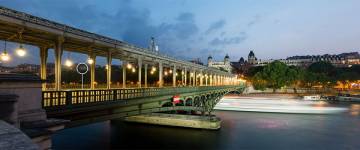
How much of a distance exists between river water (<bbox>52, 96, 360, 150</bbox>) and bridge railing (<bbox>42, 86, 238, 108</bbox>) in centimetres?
1192

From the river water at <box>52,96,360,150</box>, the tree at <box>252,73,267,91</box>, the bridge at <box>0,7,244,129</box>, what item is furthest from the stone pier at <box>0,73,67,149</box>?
the tree at <box>252,73,267,91</box>

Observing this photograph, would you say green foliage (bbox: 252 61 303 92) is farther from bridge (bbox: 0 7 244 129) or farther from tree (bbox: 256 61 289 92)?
bridge (bbox: 0 7 244 129)

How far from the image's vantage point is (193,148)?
37875 millimetres

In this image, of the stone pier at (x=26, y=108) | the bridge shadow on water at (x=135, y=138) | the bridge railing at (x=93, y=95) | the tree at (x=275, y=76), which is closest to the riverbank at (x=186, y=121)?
the bridge shadow on water at (x=135, y=138)

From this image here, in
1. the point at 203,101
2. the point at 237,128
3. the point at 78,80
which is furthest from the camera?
the point at 78,80

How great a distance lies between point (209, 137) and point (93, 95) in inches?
1164

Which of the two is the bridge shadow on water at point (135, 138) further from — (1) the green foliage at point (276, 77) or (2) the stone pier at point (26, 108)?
(1) the green foliage at point (276, 77)

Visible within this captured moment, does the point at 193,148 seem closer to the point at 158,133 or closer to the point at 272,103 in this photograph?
the point at 158,133

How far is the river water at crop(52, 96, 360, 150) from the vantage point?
39031 millimetres

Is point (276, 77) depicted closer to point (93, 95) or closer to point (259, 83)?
point (259, 83)

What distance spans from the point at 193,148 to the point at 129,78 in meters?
52.5


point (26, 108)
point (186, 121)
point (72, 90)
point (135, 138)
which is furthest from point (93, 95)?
point (186, 121)

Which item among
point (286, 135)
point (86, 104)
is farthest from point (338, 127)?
point (86, 104)

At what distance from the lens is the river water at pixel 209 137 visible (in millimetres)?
39031
